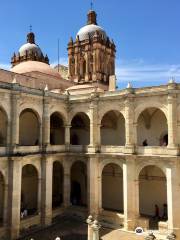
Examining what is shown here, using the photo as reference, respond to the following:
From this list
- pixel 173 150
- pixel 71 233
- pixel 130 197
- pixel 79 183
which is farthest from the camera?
pixel 79 183

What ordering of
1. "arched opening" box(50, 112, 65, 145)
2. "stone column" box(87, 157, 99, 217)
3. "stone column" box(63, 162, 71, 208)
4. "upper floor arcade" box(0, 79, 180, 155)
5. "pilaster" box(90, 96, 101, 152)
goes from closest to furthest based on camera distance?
"upper floor arcade" box(0, 79, 180, 155) → "stone column" box(87, 157, 99, 217) → "pilaster" box(90, 96, 101, 152) → "stone column" box(63, 162, 71, 208) → "arched opening" box(50, 112, 65, 145)

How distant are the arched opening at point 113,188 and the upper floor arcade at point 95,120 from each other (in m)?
2.73

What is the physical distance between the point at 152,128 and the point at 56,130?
9.86 m

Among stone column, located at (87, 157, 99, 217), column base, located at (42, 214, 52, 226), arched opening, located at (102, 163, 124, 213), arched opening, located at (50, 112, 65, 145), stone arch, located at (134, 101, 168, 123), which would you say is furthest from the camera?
arched opening, located at (50, 112, 65, 145)

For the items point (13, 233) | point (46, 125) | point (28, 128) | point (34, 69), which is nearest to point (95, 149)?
point (46, 125)

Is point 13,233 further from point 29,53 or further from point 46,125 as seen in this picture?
point 29,53

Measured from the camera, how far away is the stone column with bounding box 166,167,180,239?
66.0ft

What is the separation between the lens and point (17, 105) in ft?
69.3

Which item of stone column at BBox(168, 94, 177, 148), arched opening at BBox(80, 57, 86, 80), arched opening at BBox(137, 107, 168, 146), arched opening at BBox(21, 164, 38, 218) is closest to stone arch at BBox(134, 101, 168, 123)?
stone column at BBox(168, 94, 177, 148)

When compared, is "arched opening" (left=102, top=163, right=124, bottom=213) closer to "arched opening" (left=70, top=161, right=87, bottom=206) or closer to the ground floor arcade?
the ground floor arcade

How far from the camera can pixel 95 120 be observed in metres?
24.5

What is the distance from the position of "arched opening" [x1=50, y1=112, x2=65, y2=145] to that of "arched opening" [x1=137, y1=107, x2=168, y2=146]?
8.08 meters

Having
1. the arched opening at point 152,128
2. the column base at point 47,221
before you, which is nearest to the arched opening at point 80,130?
the arched opening at point 152,128

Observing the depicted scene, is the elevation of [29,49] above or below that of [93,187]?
above
